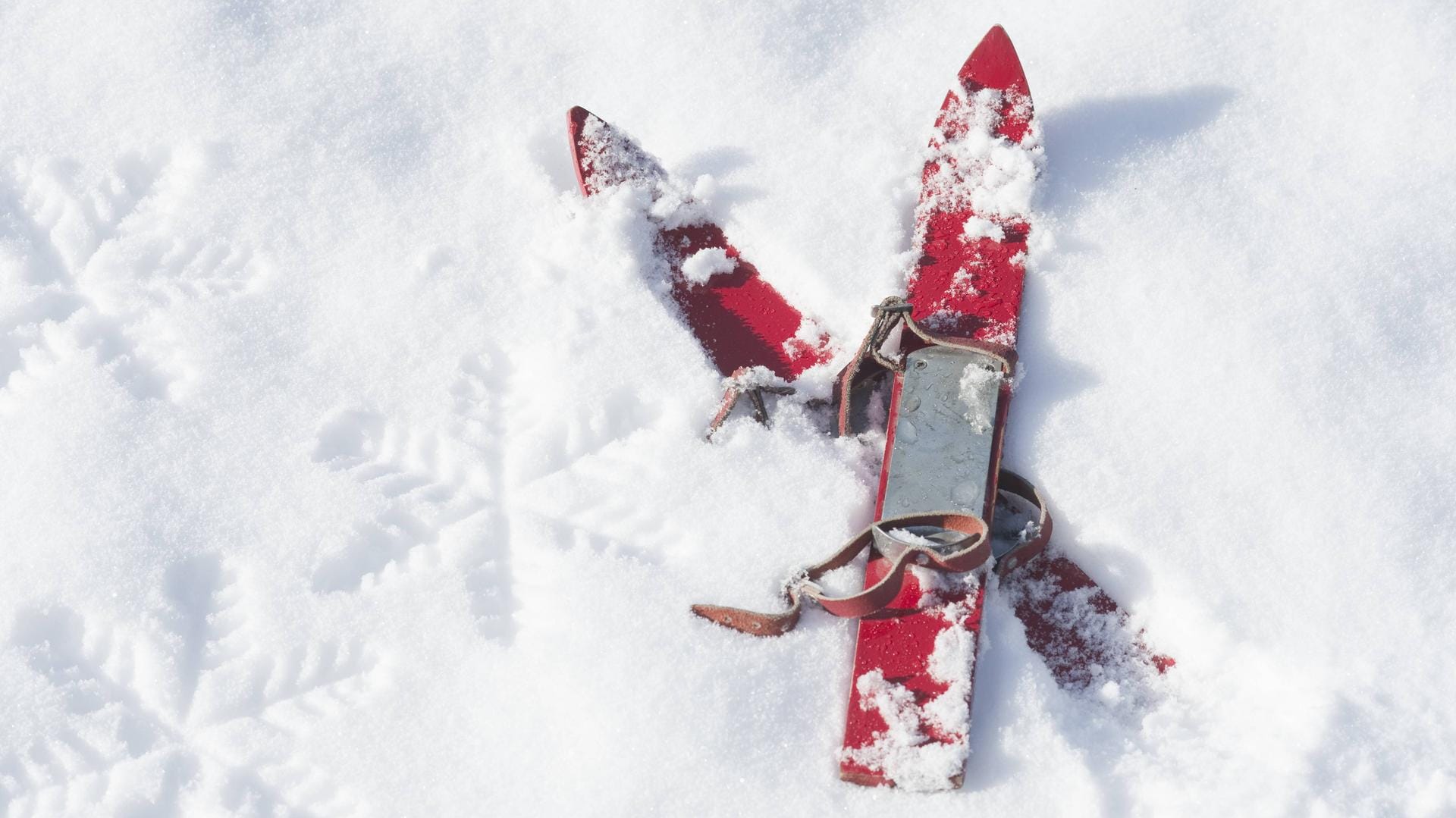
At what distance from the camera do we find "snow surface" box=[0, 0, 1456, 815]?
1.74 meters

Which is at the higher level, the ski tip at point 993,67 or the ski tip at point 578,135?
the ski tip at point 993,67

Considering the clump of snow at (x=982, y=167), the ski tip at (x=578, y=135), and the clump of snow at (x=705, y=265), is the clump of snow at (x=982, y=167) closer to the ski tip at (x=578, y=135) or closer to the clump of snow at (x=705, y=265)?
the clump of snow at (x=705, y=265)

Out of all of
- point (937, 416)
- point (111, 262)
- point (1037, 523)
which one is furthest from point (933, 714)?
point (111, 262)

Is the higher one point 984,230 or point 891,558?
point 984,230

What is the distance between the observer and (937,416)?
6.15ft

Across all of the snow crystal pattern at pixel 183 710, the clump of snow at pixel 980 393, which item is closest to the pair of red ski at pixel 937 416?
the clump of snow at pixel 980 393

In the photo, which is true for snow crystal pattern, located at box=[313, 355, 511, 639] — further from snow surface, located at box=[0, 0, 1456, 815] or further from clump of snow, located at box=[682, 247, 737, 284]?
clump of snow, located at box=[682, 247, 737, 284]

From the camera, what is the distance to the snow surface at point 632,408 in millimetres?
1744

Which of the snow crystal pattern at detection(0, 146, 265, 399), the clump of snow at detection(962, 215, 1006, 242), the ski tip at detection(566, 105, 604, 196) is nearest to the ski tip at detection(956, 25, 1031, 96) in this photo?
the clump of snow at detection(962, 215, 1006, 242)

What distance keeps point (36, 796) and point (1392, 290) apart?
2.47m

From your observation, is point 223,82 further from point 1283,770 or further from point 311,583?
point 1283,770

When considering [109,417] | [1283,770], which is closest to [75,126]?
[109,417]

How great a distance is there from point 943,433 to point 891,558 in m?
0.24

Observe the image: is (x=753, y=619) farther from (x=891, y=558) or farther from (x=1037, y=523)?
(x=1037, y=523)
